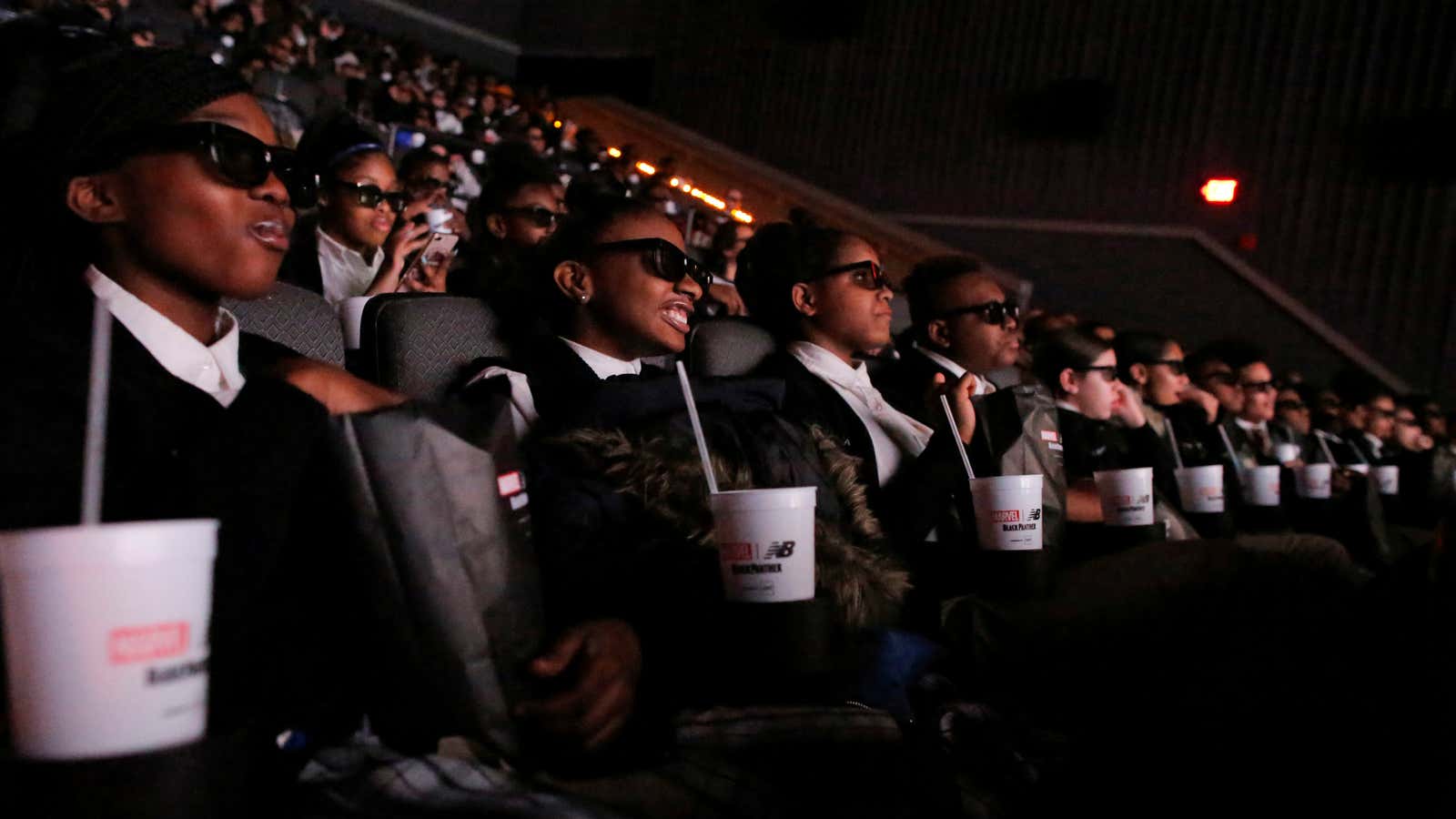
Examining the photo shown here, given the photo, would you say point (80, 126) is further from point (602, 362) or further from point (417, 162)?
point (417, 162)

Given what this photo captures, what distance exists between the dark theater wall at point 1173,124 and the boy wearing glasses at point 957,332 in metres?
6.30

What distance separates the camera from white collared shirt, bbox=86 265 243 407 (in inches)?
42.7

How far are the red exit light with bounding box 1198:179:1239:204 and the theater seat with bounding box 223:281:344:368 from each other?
313 inches

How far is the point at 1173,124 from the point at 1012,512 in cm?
773

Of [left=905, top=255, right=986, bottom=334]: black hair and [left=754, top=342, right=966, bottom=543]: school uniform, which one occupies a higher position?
[left=905, top=255, right=986, bottom=334]: black hair

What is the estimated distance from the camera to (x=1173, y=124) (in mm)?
8133

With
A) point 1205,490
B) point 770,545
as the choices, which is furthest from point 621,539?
point 1205,490

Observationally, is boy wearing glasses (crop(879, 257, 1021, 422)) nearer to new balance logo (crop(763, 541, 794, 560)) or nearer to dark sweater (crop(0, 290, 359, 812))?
new balance logo (crop(763, 541, 794, 560))

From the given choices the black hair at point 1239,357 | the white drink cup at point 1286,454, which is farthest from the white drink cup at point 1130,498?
the black hair at point 1239,357

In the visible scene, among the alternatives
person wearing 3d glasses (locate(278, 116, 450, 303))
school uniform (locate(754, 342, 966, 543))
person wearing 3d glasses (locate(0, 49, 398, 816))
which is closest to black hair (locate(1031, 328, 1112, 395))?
school uniform (locate(754, 342, 966, 543))

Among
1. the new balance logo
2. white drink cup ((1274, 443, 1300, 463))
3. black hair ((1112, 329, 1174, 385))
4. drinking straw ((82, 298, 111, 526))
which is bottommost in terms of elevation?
white drink cup ((1274, 443, 1300, 463))

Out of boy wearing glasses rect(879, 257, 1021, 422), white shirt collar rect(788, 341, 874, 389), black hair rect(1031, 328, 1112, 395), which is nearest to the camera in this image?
white shirt collar rect(788, 341, 874, 389)

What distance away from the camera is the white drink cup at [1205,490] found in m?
2.69

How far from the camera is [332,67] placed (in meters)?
7.54
